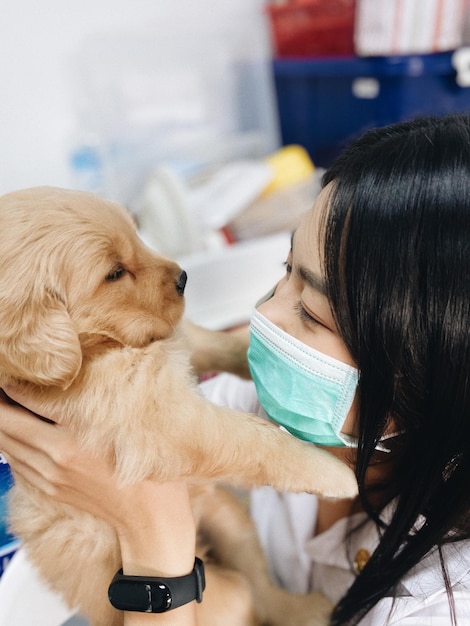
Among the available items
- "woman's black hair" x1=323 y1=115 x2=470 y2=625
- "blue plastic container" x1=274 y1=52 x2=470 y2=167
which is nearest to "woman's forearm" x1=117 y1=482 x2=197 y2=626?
"woman's black hair" x1=323 y1=115 x2=470 y2=625

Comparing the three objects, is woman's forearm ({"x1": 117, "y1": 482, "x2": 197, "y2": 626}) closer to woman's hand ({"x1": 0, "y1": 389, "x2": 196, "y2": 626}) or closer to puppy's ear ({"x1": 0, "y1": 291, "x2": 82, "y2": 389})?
woman's hand ({"x1": 0, "y1": 389, "x2": 196, "y2": 626})

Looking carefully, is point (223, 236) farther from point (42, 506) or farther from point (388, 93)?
point (42, 506)

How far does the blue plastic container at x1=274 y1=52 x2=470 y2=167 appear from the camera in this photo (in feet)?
6.57

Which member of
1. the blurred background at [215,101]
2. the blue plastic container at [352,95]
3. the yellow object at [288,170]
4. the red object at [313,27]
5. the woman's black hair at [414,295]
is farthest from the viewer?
the red object at [313,27]

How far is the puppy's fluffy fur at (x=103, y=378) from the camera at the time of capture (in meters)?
0.86

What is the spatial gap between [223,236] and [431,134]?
1212mm

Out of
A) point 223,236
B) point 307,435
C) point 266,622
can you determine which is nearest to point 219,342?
point 307,435

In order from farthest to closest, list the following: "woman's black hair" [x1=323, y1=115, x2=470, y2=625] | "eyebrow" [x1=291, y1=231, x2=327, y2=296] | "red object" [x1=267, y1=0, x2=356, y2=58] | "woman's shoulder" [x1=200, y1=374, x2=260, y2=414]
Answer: "red object" [x1=267, y1=0, x2=356, y2=58], "woman's shoulder" [x1=200, y1=374, x2=260, y2=414], "eyebrow" [x1=291, y1=231, x2=327, y2=296], "woman's black hair" [x1=323, y1=115, x2=470, y2=625]

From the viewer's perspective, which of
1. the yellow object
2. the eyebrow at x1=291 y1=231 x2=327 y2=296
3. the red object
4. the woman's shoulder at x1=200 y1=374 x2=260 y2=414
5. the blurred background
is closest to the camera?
the eyebrow at x1=291 y1=231 x2=327 y2=296

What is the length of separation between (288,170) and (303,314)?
1336 mm

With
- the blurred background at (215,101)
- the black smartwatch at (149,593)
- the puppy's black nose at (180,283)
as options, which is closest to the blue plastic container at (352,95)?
the blurred background at (215,101)

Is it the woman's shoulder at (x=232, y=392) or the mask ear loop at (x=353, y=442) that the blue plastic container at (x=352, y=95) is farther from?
the mask ear loop at (x=353, y=442)

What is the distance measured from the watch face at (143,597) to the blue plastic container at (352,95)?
1.68 meters

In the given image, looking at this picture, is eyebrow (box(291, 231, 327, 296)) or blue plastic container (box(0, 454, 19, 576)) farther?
blue plastic container (box(0, 454, 19, 576))
